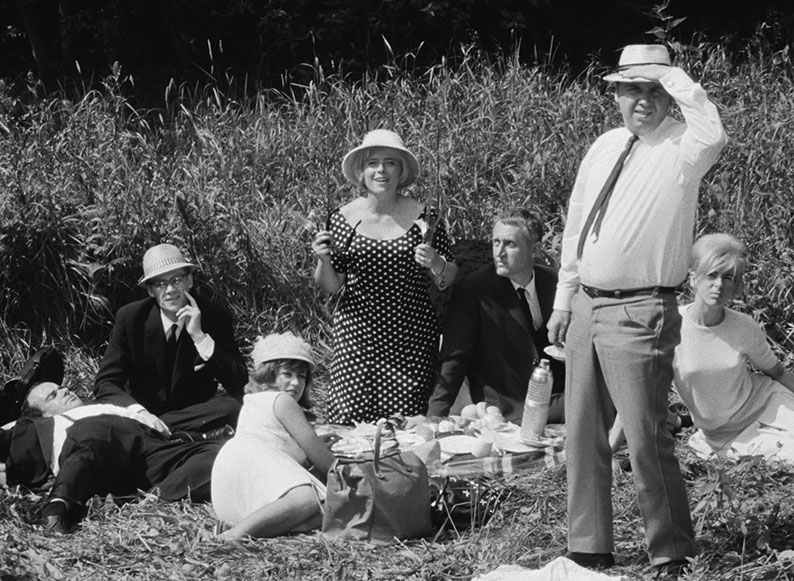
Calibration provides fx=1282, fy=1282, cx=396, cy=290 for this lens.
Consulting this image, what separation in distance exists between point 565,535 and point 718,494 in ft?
2.03

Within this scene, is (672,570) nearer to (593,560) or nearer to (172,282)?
(593,560)

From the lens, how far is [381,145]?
6992 mm

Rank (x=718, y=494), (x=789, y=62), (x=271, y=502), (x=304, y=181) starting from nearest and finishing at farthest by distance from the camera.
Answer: (x=718, y=494) → (x=271, y=502) → (x=304, y=181) → (x=789, y=62)

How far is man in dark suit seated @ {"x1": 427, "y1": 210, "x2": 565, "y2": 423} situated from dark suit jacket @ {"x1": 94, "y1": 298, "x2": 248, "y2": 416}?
1138mm

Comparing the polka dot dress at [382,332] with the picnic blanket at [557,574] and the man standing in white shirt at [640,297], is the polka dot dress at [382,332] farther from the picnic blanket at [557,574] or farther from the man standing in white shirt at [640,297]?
the picnic blanket at [557,574]

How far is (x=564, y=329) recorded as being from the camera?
188 inches

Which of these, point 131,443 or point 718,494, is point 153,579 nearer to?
point 131,443

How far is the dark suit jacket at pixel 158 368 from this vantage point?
6887mm

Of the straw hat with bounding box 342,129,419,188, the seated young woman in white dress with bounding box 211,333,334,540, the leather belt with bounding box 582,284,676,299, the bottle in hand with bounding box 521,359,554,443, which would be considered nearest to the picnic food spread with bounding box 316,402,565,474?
the bottle in hand with bounding box 521,359,554,443

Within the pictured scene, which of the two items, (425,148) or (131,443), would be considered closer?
(131,443)

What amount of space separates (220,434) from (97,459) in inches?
29.5

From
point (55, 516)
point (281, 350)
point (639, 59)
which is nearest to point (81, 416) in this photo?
point (55, 516)

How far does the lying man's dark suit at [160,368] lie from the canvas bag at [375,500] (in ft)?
5.93

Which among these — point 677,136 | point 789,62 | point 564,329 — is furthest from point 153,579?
point 789,62
